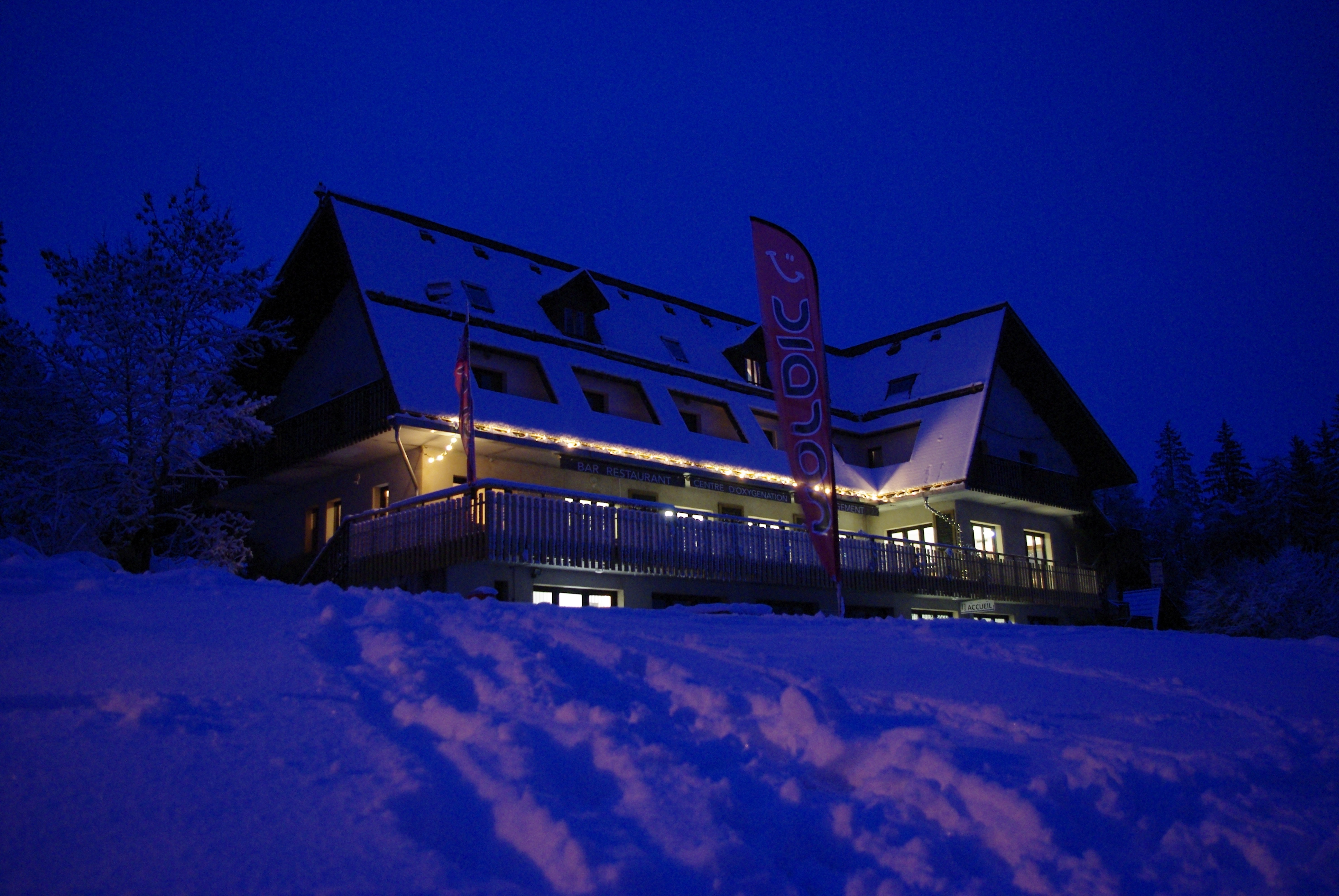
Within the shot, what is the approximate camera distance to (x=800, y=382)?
1652 centimetres

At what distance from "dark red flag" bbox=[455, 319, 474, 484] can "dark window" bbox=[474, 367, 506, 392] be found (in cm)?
293

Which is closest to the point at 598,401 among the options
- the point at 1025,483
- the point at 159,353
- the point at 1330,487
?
the point at 159,353

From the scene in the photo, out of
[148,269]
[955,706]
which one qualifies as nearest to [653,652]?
[955,706]

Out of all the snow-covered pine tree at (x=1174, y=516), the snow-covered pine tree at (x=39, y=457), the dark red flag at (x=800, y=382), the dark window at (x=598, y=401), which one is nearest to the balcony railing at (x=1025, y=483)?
the snow-covered pine tree at (x=1174, y=516)

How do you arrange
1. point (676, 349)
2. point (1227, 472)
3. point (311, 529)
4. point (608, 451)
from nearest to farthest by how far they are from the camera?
1. point (608, 451)
2. point (311, 529)
3. point (676, 349)
4. point (1227, 472)

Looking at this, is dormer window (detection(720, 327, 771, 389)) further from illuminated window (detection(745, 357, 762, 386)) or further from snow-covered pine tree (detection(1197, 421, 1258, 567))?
snow-covered pine tree (detection(1197, 421, 1258, 567))

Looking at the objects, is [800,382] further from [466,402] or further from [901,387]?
[901,387]

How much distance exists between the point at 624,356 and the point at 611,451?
3.85m

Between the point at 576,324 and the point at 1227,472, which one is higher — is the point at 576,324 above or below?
below

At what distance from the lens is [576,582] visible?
1920cm

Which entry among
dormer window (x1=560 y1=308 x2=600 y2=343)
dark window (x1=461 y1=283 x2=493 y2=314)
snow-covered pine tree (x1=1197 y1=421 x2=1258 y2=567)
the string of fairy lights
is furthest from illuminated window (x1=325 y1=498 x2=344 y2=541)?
snow-covered pine tree (x1=1197 y1=421 x2=1258 y2=567)

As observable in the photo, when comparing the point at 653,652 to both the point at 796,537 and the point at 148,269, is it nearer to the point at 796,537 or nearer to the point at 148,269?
the point at 796,537

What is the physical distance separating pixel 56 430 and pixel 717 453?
14500 millimetres

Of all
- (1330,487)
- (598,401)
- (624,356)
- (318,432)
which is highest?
(624,356)
